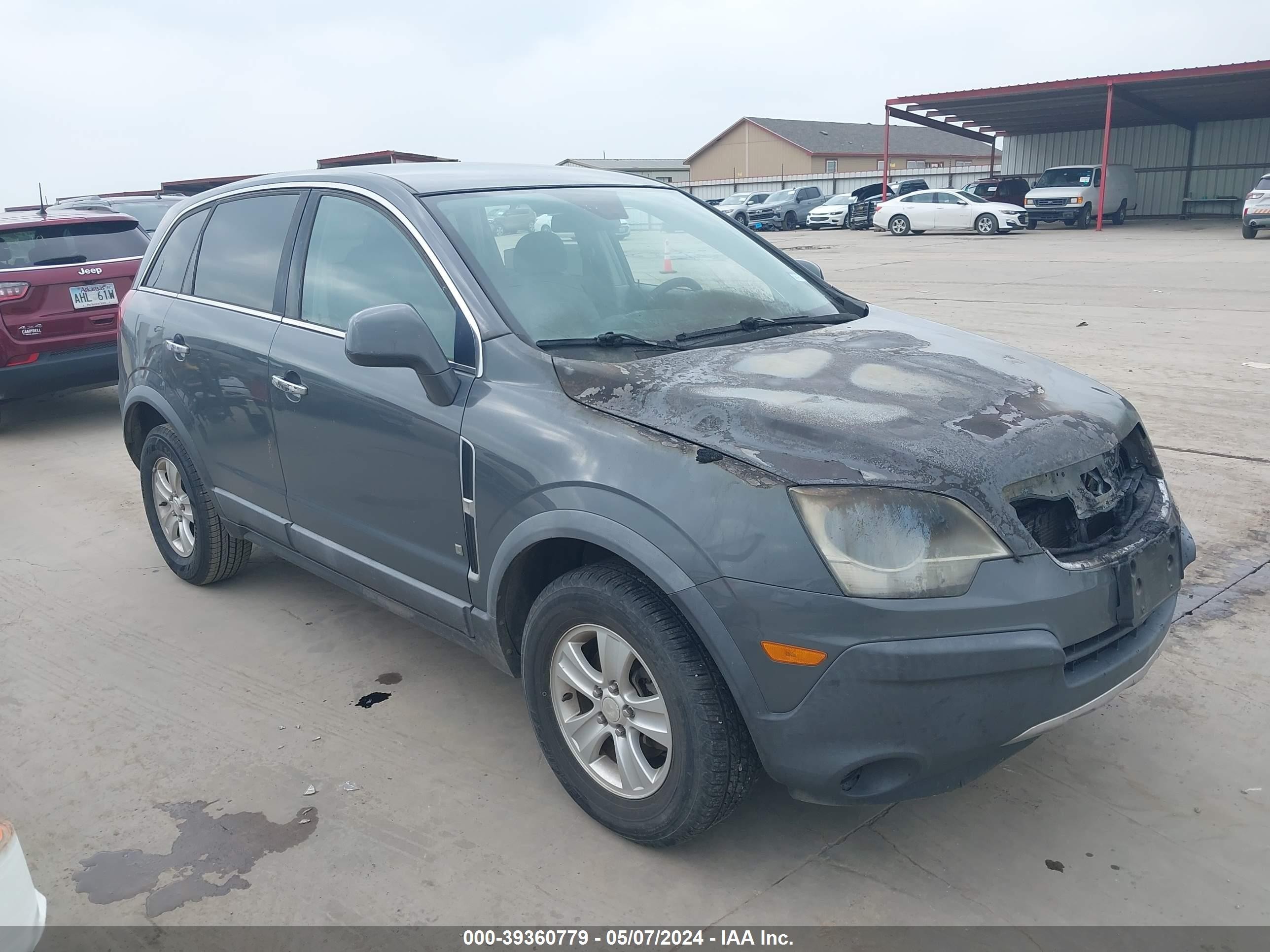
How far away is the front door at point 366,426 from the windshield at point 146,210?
1059 cm

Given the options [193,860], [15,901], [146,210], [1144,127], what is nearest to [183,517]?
[193,860]

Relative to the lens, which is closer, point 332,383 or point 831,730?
point 831,730

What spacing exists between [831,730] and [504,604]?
1.10 metres

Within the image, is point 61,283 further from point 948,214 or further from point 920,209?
point 920,209

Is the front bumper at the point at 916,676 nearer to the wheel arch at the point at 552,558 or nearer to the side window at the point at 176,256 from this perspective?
the wheel arch at the point at 552,558

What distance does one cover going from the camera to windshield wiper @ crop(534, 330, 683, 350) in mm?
3121

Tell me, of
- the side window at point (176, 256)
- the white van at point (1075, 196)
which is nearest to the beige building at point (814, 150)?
the white van at point (1075, 196)

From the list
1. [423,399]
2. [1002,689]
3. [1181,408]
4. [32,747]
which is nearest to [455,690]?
[423,399]

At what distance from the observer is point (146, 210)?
13.6 meters

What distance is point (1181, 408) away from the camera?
7.23 meters

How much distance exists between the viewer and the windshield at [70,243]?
7.89 metres

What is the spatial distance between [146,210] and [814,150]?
181 feet

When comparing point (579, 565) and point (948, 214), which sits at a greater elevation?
point (579, 565)

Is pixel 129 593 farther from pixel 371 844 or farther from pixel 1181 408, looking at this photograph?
pixel 1181 408
